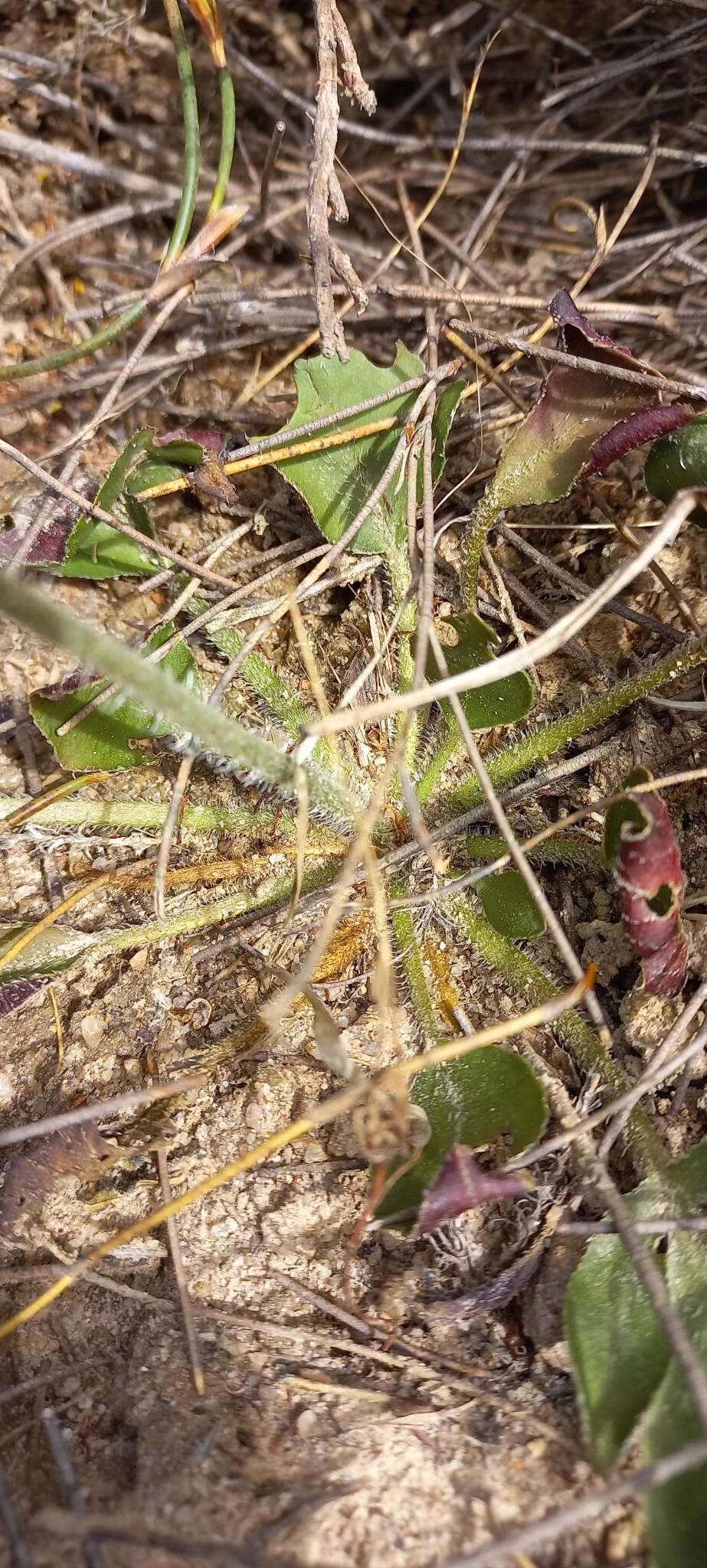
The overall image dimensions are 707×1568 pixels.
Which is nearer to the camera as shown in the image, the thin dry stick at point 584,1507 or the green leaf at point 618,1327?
the thin dry stick at point 584,1507

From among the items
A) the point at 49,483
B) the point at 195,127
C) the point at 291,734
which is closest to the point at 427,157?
the point at 195,127

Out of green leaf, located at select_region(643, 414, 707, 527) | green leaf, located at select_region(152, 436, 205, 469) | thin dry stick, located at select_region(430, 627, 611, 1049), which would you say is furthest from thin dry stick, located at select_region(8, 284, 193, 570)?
green leaf, located at select_region(643, 414, 707, 527)

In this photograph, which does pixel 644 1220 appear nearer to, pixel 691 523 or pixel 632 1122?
pixel 632 1122

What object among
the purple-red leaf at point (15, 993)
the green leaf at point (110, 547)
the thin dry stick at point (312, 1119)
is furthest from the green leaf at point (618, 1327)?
the green leaf at point (110, 547)

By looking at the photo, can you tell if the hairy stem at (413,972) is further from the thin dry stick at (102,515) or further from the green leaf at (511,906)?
the thin dry stick at (102,515)

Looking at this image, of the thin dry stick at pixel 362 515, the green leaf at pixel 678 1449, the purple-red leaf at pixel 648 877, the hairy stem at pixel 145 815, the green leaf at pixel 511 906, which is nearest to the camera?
the green leaf at pixel 678 1449

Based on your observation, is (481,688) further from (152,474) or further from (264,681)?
(152,474)

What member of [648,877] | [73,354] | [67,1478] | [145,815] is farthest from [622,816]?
[73,354]
